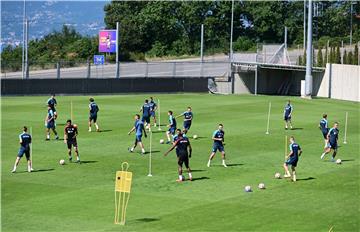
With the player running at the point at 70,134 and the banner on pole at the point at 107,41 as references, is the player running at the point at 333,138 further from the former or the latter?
the banner on pole at the point at 107,41

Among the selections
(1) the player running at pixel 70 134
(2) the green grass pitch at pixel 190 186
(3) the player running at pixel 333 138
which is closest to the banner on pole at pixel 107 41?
(2) the green grass pitch at pixel 190 186

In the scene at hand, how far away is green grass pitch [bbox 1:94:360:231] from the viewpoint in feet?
76.5

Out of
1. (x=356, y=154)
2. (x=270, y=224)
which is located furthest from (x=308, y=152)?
(x=270, y=224)

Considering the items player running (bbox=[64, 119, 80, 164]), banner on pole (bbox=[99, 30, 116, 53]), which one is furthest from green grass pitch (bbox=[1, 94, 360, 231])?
banner on pole (bbox=[99, 30, 116, 53])

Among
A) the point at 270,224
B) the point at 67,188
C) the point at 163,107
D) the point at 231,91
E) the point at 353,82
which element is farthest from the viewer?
the point at 231,91

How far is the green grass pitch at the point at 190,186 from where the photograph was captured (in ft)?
76.5

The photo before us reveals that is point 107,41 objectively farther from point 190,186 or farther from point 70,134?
point 190,186

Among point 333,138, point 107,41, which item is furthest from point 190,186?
point 107,41

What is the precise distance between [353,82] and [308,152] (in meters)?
29.3

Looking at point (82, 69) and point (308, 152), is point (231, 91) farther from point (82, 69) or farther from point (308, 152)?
point (308, 152)

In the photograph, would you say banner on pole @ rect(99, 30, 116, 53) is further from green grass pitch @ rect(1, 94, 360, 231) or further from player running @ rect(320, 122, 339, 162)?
player running @ rect(320, 122, 339, 162)

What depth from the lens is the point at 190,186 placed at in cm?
2833

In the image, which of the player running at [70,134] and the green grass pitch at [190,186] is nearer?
the green grass pitch at [190,186]

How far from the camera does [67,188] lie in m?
28.0
